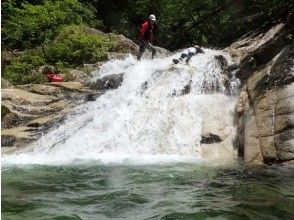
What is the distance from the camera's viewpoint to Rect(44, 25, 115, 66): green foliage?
19.3 metres

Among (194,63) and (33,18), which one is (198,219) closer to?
(194,63)

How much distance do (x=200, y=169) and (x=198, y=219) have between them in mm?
3295

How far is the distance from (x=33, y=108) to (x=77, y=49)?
6.82 meters

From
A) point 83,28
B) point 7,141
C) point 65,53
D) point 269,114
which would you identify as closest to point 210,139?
point 269,114

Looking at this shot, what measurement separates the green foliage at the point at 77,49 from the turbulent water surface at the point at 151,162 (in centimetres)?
306

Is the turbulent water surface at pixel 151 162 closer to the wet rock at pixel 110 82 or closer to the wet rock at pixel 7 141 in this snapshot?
the wet rock at pixel 110 82

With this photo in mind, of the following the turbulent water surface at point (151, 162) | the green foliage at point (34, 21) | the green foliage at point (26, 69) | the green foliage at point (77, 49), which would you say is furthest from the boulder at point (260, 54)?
the green foliage at point (34, 21)

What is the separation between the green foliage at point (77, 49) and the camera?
759 inches

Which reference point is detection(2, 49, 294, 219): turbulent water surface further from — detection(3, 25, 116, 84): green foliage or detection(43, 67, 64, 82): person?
detection(3, 25, 116, 84): green foliage

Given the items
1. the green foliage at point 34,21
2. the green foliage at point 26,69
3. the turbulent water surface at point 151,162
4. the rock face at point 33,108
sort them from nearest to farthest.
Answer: the turbulent water surface at point 151,162 → the rock face at point 33,108 → the green foliage at point 26,69 → the green foliage at point 34,21

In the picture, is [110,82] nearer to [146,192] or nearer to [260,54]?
[260,54]

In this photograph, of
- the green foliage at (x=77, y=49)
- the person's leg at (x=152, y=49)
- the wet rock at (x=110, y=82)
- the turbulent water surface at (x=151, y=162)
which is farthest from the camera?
the green foliage at (x=77, y=49)

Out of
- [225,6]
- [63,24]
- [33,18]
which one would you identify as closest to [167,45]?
[225,6]

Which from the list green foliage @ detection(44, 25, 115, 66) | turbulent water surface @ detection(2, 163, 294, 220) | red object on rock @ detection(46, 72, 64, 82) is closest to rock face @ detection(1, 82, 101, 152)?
red object on rock @ detection(46, 72, 64, 82)
